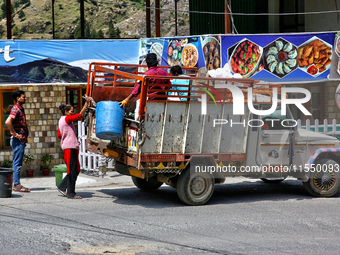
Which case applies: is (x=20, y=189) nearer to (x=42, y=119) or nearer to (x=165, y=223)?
(x=42, y=119)

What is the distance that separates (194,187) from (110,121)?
6.48 feet

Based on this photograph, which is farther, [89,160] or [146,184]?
[89,160]

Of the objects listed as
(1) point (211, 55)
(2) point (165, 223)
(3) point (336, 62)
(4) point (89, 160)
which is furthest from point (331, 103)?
(2) point (165, 223)

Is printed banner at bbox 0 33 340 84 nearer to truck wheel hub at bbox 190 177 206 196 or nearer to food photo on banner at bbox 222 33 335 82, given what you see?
food photo on banner at bbox 222 33 335 82

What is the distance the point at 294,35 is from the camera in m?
13.3

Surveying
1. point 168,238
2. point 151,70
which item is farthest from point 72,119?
point 168,238

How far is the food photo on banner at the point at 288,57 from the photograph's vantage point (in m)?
13.1

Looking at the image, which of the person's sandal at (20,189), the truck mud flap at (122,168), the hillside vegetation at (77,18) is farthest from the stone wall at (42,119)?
the hillside vegetation at (77,18)

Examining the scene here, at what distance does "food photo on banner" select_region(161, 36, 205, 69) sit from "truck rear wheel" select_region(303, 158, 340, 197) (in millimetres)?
5178

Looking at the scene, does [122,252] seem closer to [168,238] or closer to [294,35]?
[168,238]

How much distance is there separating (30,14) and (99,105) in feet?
339

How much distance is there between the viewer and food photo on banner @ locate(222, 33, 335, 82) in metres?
13.1

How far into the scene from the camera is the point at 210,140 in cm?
805

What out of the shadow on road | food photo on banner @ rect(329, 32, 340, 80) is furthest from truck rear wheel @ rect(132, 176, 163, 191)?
food photo on banner @ rect(329, 32, 340, 80)
